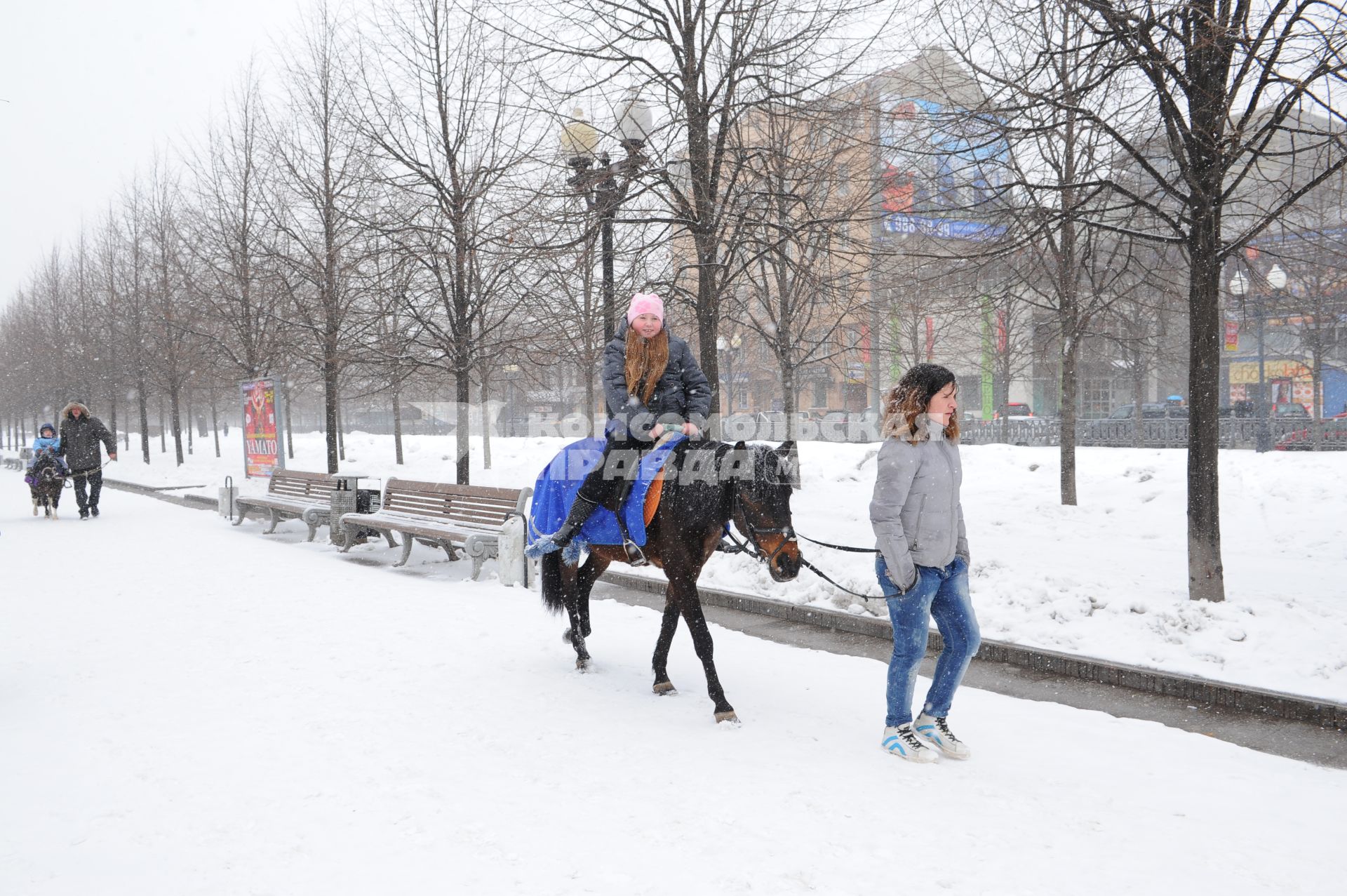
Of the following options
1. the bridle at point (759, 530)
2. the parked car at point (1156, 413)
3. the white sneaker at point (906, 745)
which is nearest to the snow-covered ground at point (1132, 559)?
the white sneaker at point (906, 745)

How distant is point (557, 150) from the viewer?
11.8m

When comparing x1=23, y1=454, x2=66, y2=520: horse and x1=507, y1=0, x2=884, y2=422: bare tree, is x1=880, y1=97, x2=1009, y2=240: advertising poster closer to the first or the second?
x1=507, y1=0, x2=884, y2=422: bare tree

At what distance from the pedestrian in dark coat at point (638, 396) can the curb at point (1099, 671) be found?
253cm

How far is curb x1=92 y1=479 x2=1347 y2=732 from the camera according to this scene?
16.7ft

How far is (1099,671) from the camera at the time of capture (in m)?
5.90

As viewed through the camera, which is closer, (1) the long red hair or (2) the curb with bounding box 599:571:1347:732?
(2) the curb with bounding box 599:571:1347:732

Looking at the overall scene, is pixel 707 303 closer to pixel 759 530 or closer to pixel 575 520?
pixel 575 520

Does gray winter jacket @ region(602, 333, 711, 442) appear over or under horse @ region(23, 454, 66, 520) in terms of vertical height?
A: over

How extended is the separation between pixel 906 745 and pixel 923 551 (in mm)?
992

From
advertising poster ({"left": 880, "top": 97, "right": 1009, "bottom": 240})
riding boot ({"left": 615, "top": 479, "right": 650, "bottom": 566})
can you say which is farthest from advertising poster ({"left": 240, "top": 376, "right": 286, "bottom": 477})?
riding boot ({"left": 615, "top": 479, "right": 650, "bottom": 566})

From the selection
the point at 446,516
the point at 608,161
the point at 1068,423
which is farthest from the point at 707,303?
the point at 1068,423

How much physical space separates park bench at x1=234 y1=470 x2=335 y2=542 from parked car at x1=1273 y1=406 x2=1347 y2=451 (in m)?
20.1

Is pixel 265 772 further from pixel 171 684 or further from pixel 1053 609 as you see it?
pixel 1053 609

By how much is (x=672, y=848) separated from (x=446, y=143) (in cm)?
1320
